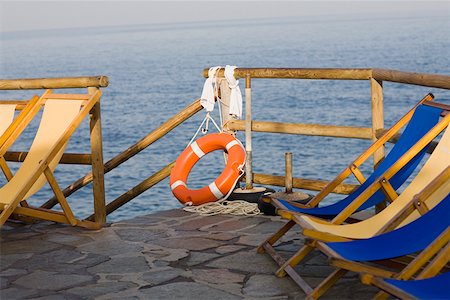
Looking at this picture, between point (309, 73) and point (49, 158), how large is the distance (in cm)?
171

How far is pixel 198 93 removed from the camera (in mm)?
34094

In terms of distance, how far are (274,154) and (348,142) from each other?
3966 millimetres

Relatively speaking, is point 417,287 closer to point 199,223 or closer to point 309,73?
point 199,223

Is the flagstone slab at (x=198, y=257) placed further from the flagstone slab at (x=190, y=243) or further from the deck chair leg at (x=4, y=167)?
the deck chair leg at (x=4, y=167)

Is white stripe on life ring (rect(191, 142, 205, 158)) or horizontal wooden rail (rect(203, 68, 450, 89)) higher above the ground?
horizontal wooden rail (rect(203, 68, 450, 89))

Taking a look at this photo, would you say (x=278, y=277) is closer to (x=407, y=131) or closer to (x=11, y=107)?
(x=407, y=131)

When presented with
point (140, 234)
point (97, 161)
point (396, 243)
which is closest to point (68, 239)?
point (140, 234)

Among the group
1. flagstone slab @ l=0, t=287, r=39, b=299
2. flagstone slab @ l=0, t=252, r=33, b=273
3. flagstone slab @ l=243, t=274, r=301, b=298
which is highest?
flagstone slab @ l=243, t=274, r=301, b=298

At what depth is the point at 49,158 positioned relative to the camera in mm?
5223

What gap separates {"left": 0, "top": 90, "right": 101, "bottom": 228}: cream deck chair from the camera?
517 cm

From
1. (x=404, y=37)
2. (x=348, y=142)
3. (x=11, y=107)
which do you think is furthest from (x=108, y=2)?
(x=11, y=107)

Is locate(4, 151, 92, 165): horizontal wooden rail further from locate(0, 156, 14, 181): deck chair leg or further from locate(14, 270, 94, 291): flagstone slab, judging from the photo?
locate(14, 270, 94, 291): flagstone slab

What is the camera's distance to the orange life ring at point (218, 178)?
5934mm

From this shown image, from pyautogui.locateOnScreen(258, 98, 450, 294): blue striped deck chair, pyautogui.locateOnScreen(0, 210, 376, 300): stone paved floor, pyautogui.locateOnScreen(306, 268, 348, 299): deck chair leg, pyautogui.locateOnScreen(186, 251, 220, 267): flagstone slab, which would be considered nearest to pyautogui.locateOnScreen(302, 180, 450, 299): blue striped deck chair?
pyautogui.locateOnScreen(306, 268, 348, 299): deck chair leg
